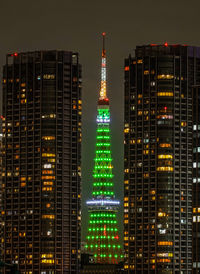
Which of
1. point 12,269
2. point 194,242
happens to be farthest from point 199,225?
point 12,269

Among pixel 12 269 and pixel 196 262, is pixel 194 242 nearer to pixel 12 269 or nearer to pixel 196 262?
pixel 196 262

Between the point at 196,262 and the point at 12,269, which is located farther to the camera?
the point at 196,262

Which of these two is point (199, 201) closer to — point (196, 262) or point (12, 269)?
point (196, 262)

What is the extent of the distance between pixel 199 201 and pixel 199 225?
417cm

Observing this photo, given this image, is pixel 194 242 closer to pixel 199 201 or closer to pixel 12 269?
pixel 199 201

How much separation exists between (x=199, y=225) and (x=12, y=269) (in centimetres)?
11346

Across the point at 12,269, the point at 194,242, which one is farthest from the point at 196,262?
the point at 12,269

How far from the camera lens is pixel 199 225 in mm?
199625

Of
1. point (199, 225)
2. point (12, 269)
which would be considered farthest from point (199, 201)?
point (12, 269)

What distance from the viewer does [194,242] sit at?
646ft

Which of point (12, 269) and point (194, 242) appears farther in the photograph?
point (194, 242)

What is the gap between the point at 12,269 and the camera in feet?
292

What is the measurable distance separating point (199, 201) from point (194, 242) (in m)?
7.58

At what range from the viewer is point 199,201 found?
199750 millimetres
